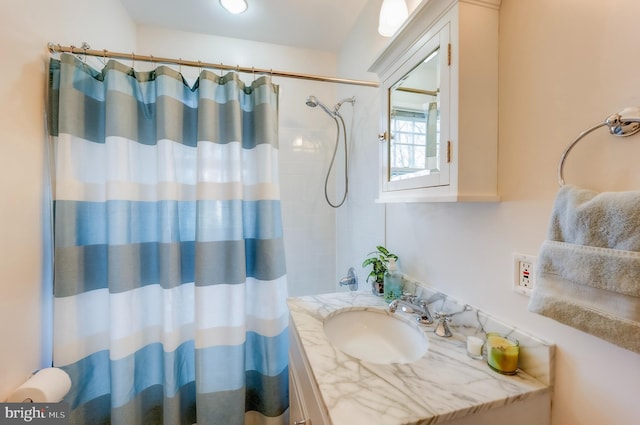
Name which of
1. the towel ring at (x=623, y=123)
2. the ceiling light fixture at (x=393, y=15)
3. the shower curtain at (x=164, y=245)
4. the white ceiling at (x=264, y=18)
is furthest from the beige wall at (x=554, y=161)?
the white ceiling at (x=264, y=18)

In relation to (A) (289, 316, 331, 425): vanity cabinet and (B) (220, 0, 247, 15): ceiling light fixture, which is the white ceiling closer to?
(B) (220, 0, 247, 15): ceiling light fixture

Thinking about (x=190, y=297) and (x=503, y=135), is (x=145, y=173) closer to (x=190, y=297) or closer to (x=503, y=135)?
(x=190, y=297)

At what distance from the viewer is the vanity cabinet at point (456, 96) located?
0.71 m

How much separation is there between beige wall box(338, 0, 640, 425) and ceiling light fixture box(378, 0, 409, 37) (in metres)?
0.47

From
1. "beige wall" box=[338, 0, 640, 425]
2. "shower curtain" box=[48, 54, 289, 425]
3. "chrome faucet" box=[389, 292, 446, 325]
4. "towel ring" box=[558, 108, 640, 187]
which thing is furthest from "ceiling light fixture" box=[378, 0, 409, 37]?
"chrome faucet" box=[389, 292, 446, 325]

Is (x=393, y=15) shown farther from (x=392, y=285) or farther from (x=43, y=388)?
(x=43, y=388)

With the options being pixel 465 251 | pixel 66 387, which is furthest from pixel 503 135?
pixel 66 387

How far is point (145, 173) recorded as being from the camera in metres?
1.15

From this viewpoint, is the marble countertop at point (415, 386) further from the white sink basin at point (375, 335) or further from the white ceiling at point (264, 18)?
the white ceiling at point (264, 18)

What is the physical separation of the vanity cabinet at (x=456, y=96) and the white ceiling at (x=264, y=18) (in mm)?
997

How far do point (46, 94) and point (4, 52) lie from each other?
229 mm

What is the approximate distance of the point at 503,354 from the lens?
25.9 inches

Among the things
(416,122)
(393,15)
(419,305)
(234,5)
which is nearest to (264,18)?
(234,5)

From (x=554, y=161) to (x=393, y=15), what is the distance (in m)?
0.90
